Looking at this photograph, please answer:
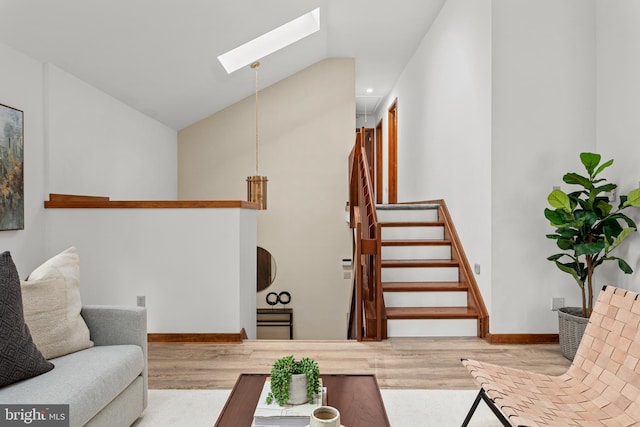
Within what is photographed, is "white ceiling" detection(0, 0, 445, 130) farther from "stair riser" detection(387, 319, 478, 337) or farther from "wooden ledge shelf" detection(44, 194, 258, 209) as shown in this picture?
"stair riser" detection(387, 319, 478, 337)

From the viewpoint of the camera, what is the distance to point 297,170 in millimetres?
6941

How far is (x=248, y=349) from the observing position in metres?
3.60

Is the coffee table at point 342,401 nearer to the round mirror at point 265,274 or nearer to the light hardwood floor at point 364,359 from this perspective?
the light hardwood floor at point 364,359

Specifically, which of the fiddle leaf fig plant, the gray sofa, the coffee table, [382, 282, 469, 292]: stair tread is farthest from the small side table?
the coffee table

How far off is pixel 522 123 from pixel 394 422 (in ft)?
8.49

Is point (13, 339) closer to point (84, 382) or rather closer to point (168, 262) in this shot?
point (84, 382)

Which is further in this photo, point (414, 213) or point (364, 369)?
point (414, 213)

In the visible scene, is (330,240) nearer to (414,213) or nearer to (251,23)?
(414,213)

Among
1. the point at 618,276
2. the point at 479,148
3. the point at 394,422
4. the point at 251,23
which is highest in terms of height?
the point at 251,23

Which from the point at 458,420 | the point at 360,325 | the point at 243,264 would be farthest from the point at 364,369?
the point at 243,264

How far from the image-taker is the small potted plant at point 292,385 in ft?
Result: 5.37

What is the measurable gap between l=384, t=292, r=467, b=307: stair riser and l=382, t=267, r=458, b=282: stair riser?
12.0 inches
